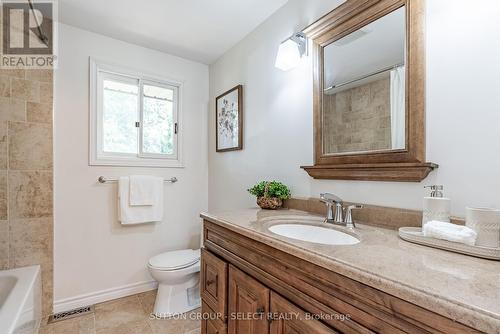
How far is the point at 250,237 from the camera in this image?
0.99 meters

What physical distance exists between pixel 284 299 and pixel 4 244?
6.61ft

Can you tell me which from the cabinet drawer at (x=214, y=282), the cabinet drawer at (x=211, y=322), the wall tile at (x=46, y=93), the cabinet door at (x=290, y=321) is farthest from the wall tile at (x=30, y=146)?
the cabinet door at (x=290, y=321)

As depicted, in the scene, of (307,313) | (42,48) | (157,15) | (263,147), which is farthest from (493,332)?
(42,48)

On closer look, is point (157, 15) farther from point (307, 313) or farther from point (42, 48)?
point (307, 313)

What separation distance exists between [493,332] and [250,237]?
2.32 ft

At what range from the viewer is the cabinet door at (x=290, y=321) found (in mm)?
712

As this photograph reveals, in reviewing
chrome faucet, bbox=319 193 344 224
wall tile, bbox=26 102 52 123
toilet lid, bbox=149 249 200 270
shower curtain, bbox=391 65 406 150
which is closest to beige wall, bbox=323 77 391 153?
shower curtain, bbox=391 65 406 150

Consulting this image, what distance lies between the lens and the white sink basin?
1.07 m

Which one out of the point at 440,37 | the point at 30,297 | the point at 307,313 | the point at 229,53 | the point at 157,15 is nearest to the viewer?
the point at 307,313

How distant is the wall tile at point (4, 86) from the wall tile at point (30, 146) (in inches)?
8.0

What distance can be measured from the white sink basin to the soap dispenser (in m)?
0.30

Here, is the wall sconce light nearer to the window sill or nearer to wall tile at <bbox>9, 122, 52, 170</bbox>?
the window sill

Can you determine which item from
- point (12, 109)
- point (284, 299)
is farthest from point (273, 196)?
point (12, 109)

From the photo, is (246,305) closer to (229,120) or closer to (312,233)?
(312,233)
